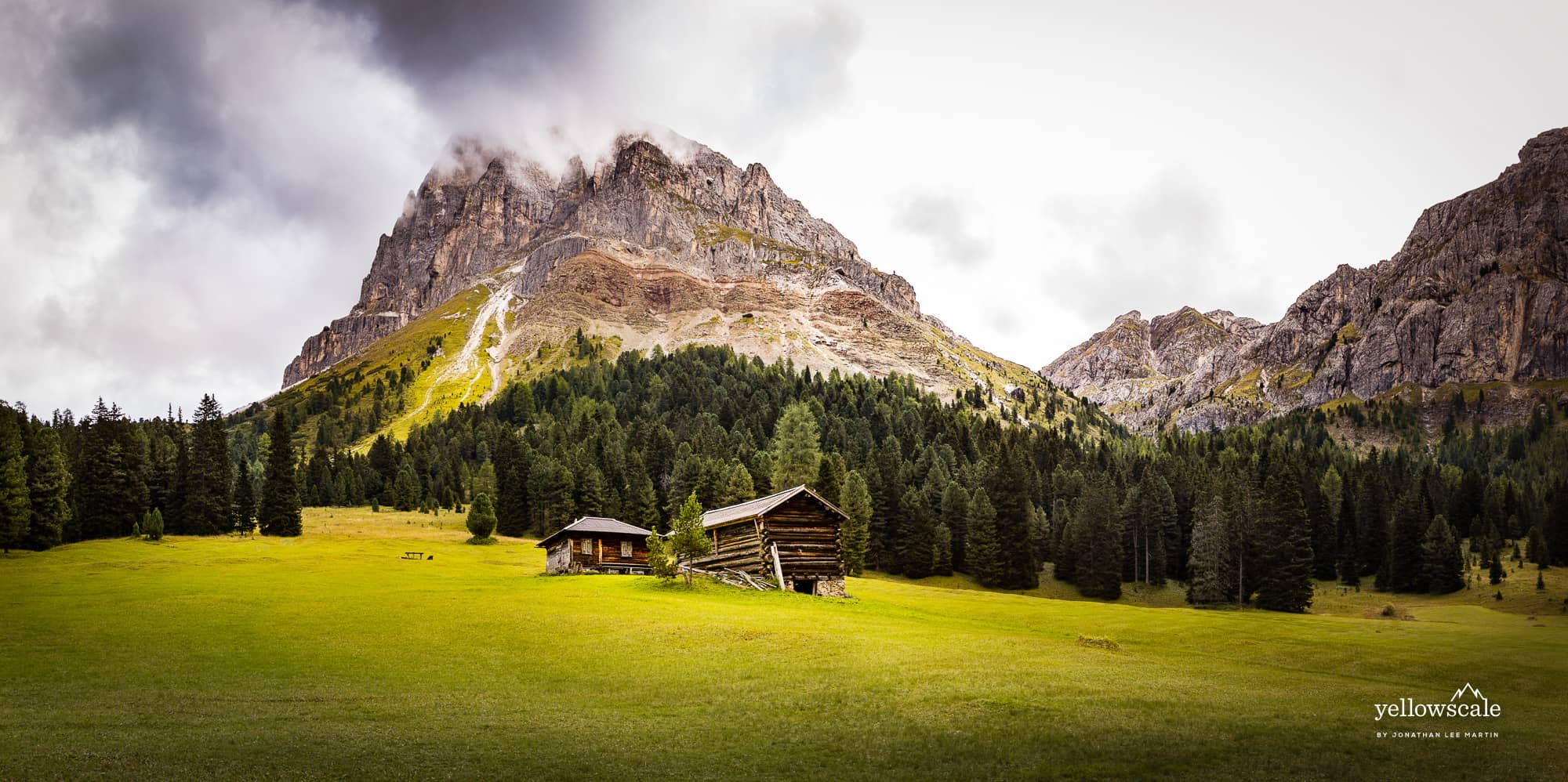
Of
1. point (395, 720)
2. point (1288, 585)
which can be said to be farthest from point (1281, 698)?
point (1288, 585)

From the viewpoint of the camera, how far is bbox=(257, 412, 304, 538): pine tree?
9969 centimetres

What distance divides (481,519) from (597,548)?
36.2 metres

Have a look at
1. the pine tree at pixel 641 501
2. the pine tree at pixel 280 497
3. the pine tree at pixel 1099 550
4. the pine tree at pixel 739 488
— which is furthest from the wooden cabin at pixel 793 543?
the pine tree at pixel 280 497

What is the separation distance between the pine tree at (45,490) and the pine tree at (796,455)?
71.3 metres

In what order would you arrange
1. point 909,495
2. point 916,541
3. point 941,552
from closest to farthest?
point 916,541, point 941,552, point 909,495

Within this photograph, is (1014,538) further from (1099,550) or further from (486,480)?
(486,480)

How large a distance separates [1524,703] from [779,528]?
135ft

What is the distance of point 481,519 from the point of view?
3964 inches

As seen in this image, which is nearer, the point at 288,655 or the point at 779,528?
the point at 288,655

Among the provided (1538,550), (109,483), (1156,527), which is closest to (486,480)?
(109,483)

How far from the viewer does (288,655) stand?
3178 cm

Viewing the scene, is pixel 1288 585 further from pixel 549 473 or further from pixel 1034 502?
pixel 549 473

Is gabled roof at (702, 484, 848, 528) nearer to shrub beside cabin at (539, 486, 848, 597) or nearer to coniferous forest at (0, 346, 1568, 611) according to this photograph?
shrub beside cabin at (539, 486, 848, 597)

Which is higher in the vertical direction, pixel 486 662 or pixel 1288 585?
pixel 486 662
